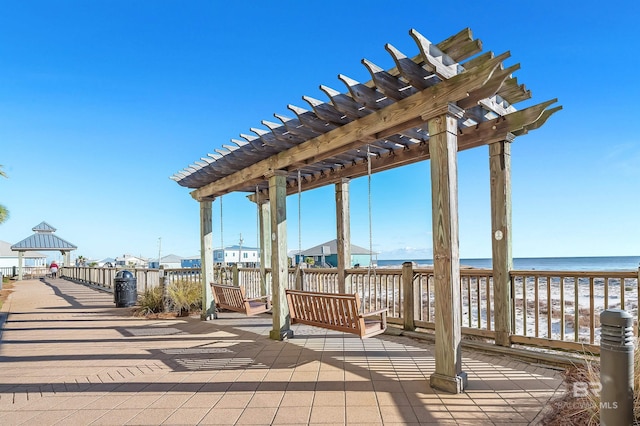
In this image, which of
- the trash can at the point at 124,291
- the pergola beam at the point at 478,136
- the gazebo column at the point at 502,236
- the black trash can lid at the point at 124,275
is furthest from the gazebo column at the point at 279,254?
the black trash can lid at the point at 124,275

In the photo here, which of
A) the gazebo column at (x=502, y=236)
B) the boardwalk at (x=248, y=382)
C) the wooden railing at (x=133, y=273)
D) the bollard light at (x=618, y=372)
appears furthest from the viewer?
the wooden railing at (x=133, y=273)

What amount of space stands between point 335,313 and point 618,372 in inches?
103

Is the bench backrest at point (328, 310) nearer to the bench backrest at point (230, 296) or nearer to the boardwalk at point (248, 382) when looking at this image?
the boardwalk at point (248, 382)

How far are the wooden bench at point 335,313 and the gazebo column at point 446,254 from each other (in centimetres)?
83

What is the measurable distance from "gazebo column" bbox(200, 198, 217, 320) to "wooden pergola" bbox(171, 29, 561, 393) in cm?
51

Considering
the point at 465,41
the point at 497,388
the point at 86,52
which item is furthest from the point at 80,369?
the point at 86,52

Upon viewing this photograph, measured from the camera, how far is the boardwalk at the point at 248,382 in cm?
271

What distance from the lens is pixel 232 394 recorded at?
3166 millimetres

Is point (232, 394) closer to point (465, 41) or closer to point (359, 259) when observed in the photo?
point (465, 41)

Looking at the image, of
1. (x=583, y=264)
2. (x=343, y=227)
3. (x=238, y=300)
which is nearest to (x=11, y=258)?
(x=238, y=300)

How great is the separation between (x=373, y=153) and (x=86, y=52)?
9.86 meters

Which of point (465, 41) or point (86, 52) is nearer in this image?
point (465, 41)

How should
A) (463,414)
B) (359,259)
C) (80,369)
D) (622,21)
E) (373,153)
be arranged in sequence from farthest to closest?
(359,259) < (622,21) < (373,153) < (80,369) < (463,414)

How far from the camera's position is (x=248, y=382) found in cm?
346
